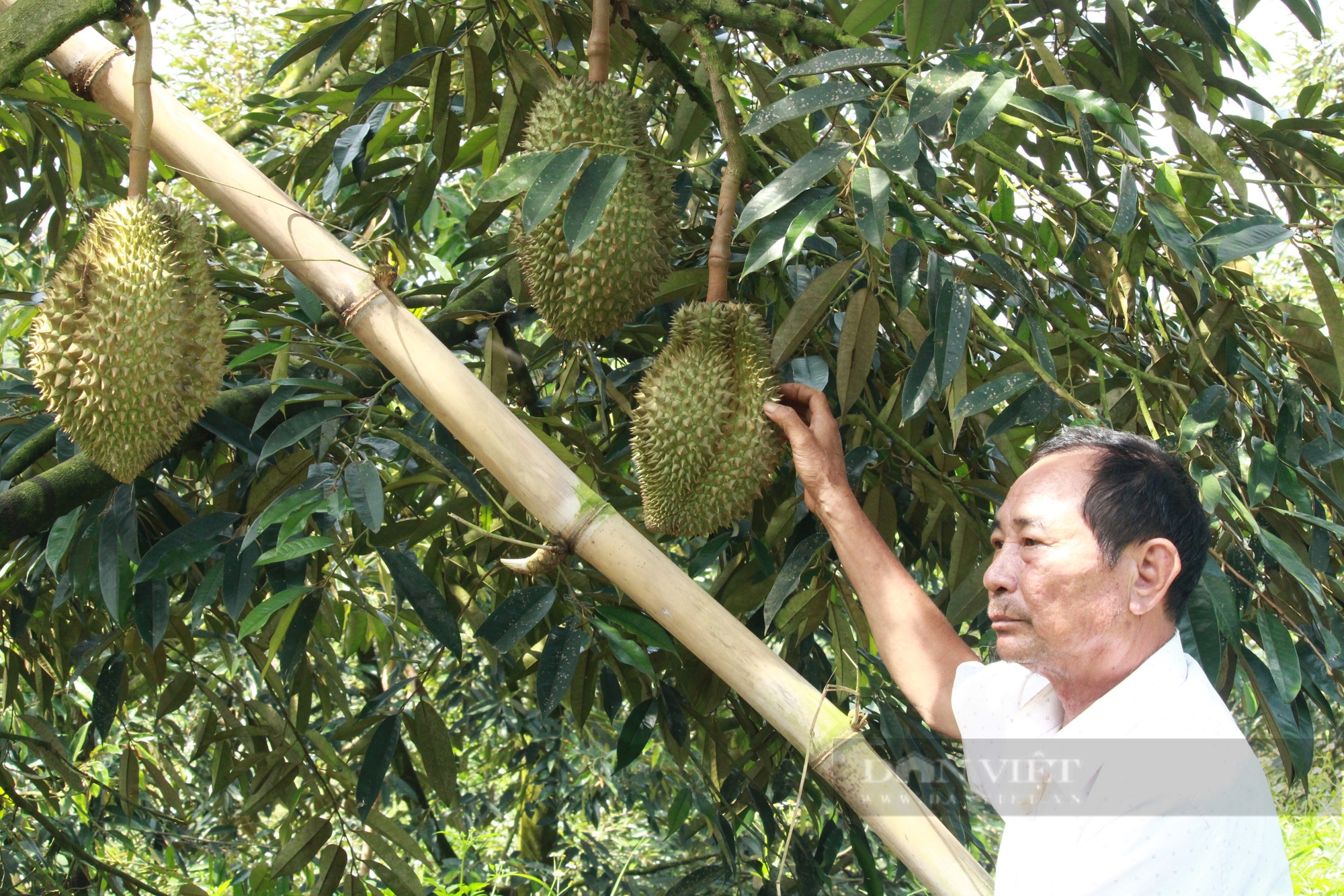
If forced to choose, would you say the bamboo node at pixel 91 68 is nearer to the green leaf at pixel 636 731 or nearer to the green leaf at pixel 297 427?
the green leaf at pixel 297 427

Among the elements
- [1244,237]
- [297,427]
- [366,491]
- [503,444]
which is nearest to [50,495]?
[297,427]

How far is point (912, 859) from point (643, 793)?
284cm

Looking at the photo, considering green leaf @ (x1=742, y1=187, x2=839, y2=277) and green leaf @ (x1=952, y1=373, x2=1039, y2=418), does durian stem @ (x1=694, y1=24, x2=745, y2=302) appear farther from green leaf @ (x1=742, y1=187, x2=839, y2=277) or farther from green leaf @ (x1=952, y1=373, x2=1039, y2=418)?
green leaf @ (x1=952, y1=373, x2=1039, y2=418)

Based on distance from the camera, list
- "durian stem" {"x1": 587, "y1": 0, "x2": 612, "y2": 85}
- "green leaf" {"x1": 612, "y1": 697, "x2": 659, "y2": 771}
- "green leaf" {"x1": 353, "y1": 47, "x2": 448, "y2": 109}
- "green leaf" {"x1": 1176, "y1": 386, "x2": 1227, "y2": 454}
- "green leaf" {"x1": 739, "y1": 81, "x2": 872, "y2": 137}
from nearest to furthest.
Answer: "green leaf" {"x1": 739, "y1": 81, "x2": 872, "y2": 137}, "green leaf" {"x1": 1176, "y1": 386, "x2": 1227, "y2": 454}, "durian stem" {"x1": 587, "y1": 0, "x2": 612, "y2": 85}, "green leaf" {"x1": 353, "y1": 47, "x2": 448, "y2": 109}, "green leaf" {"x1": 612, "y1": 697, "x2": 659, "y2": 771}

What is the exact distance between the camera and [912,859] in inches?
37.9

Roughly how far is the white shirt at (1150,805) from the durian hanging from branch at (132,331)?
3.00 feet

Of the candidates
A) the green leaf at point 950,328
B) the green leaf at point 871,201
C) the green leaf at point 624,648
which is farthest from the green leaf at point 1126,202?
the green leaf at point 624,648

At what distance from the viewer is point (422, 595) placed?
1257 millimetres

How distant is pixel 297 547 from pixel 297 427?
214mm

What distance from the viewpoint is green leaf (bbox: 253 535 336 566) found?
1106mm

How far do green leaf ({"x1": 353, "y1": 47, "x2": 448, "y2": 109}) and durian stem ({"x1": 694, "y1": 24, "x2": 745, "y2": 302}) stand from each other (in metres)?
0.43

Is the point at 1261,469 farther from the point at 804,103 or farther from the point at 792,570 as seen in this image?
the point at 804,103

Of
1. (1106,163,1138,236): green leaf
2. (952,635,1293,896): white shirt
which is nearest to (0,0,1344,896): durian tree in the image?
(1106,163,1138,236): green leaf

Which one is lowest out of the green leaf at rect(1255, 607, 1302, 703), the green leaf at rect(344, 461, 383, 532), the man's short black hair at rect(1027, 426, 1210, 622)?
the green leaf at rect(1255, 607, 1302, 703)
